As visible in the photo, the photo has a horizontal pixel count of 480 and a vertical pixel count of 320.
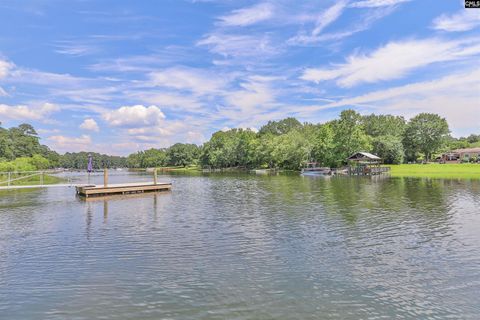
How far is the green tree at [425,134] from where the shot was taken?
112 m

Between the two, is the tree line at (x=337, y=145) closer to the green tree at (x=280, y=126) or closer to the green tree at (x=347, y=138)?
the green tree at (x=347, y=138)

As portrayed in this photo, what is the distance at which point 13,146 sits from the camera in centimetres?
12606

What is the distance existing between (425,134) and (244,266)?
4611 inches

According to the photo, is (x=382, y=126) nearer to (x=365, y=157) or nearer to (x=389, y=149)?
(x=389, y=149)

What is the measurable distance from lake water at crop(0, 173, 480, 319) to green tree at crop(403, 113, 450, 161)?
99107 mm

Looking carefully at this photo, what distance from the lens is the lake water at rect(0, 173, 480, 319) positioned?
9.80 m

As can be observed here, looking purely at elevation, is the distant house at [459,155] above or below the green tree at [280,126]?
below

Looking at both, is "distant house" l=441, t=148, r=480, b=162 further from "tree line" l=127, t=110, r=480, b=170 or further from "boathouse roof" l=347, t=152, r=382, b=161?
Result: "boathouse roof" l=347, t=152, r=382, b=161

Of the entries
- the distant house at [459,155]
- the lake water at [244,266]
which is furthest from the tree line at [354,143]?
the lake water at [244,266]

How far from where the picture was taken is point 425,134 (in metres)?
113

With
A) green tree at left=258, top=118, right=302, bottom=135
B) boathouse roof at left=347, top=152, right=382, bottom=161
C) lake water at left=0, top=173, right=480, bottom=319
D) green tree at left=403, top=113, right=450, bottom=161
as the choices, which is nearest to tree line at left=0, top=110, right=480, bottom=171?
green tree at left=403, top=113, right=450, bottom=161

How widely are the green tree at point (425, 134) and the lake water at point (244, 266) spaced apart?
9911 cm

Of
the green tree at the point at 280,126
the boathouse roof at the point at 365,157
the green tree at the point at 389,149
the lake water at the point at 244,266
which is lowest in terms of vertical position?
the lake water at the point at 244,266

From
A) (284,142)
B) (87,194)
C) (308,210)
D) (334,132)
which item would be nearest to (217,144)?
(284,142)
